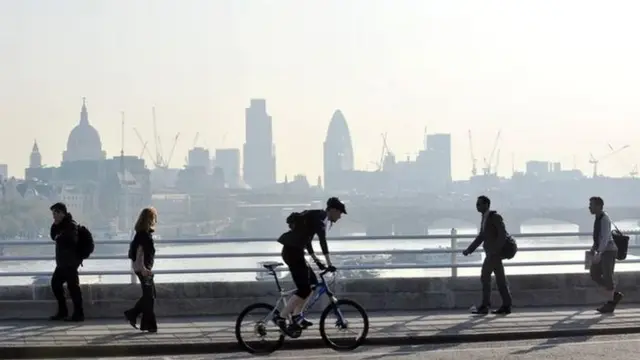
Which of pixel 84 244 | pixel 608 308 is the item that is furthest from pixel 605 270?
pixel 84 244

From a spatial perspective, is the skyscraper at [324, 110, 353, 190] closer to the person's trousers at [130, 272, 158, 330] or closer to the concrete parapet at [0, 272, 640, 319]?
the concrete parapet at [0, 272, 640, 319]

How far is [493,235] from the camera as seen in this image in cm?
1611

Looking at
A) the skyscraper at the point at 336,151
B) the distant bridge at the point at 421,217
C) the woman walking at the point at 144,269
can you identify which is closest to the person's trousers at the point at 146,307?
the woman walking at the point at 144,269

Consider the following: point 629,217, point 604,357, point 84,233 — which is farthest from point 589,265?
point 629,217

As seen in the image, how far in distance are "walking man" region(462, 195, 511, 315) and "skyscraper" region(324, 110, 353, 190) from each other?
265 feet

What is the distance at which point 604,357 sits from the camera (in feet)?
39.3

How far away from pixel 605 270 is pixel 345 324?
17.8 ft

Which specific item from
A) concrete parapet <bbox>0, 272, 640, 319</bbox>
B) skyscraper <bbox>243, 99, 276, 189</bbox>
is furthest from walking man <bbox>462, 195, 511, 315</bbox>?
skyscraper <bbox>243, 99, 276, 189</bbox>

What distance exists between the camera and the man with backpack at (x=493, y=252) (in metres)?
16.0

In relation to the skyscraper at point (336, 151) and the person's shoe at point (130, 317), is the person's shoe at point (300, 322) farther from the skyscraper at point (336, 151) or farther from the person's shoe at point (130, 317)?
the skyscraper at point (336, 151)

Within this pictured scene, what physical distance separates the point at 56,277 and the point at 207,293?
2348 mm

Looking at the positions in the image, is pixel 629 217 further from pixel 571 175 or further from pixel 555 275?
pixel 571 175

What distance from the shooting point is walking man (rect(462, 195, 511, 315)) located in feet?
52.6

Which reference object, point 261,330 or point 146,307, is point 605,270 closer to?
point 261,330
